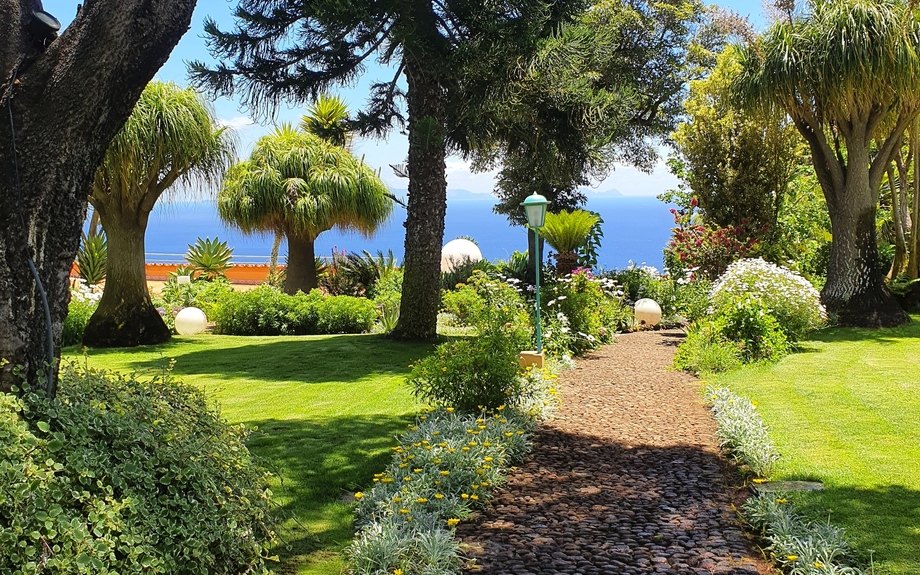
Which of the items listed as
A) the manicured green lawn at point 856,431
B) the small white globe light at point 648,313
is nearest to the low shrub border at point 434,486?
the manicured green lawn at point 856,431

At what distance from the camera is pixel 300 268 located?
1819 cm

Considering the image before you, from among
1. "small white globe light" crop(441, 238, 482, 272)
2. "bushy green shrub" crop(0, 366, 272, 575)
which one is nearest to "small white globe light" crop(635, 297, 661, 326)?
"small white globe light" crop(441, 238, 482, 272)

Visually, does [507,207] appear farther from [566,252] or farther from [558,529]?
[558,529]

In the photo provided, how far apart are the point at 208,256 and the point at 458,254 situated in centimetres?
700

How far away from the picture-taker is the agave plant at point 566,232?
15172 millimetres

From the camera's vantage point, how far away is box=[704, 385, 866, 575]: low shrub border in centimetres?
333

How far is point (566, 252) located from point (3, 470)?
45.0ft

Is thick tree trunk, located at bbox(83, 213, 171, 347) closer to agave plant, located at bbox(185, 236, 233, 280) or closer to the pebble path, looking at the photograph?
the pebble path

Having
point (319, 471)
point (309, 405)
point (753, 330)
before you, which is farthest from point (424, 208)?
point (319, 471)

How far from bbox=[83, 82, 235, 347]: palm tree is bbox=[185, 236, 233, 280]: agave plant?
8.93 metres

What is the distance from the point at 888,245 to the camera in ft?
55.1

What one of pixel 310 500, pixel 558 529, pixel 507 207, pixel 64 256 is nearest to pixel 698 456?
pixel 558 529

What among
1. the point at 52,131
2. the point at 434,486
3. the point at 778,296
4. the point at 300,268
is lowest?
the point at 434,486

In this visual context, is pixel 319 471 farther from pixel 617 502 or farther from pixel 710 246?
pixel 710 246
